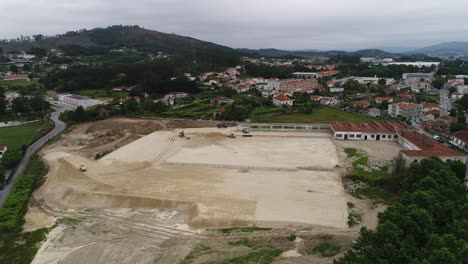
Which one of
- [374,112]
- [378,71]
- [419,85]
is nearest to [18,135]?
[374,112]

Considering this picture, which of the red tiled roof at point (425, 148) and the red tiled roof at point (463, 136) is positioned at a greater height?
the red tiled roof at point (425, 148)

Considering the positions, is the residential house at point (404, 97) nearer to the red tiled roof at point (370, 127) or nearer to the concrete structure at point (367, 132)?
the red tiled roof at point (370, 127)

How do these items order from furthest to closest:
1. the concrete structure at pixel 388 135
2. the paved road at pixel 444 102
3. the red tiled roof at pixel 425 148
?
1. the paved road at pixel 444 102
2. the concrete structure at pixel 388 135
3. the red tiled roof at pixel 425 148

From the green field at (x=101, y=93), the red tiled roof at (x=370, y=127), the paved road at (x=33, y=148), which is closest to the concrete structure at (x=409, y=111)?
the red tiled roof at (x=370, y=127)

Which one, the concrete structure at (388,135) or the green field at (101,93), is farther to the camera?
the green field at (101,93)

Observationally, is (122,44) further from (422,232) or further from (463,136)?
(422,232)

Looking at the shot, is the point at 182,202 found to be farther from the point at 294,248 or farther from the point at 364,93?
the point at 364,93

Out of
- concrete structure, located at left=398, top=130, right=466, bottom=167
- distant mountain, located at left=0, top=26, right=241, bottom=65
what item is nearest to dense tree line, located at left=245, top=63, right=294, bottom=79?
distant mountain, located at left=0, top=26, right=241, bottom=65

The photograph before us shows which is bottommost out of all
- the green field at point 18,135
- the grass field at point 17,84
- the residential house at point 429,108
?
the green field at point 18,135
